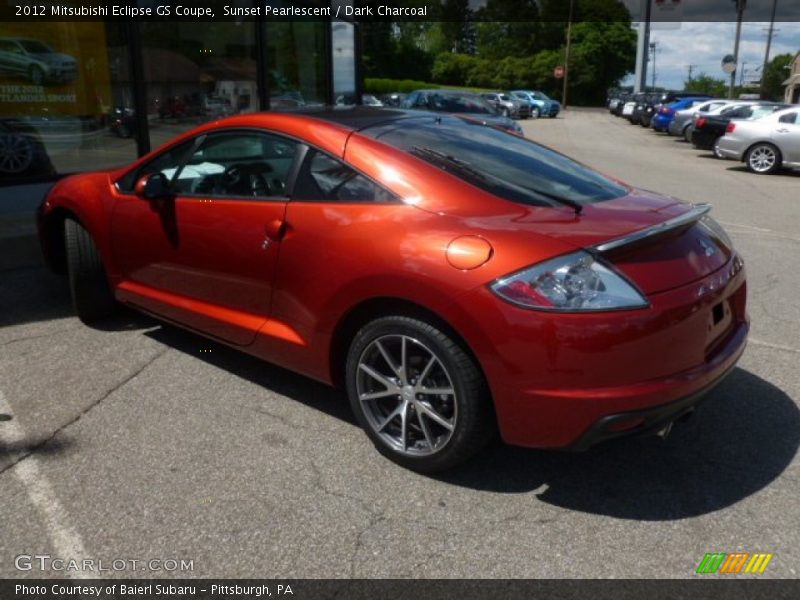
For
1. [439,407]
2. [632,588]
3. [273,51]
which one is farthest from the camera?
[273,51]

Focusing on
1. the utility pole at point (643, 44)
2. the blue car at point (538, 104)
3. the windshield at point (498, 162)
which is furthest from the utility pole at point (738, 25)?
the windshield at point (498, 162)

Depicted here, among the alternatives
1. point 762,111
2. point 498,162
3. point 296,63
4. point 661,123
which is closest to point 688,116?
point 661,123

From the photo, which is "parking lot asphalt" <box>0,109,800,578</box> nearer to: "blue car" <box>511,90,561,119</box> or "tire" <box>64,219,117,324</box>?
"tire" <box>64,219,117,324</box>

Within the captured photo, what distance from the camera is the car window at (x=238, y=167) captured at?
357 centimetres

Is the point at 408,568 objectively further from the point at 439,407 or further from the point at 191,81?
the point at 191,81

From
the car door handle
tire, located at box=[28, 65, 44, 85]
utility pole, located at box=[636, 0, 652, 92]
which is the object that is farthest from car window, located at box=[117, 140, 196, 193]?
utility pole, located at box=[636, 0, 652, 92]

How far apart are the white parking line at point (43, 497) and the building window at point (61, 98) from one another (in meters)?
6.66

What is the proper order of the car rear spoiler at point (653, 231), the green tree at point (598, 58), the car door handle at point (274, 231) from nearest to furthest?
the car rear spoiler at point (653, 231), the car door handle at point (274, 231), the green tree at point (598, 58)

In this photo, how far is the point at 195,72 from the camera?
11.4 meters

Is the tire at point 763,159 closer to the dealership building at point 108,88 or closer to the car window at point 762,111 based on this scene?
the car window at point 762,111

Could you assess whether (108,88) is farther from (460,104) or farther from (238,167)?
(460,104)

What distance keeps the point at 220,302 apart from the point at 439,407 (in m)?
1.44

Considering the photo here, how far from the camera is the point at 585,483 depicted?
3.05 m

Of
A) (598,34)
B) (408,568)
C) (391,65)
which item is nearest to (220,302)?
(408,568)
